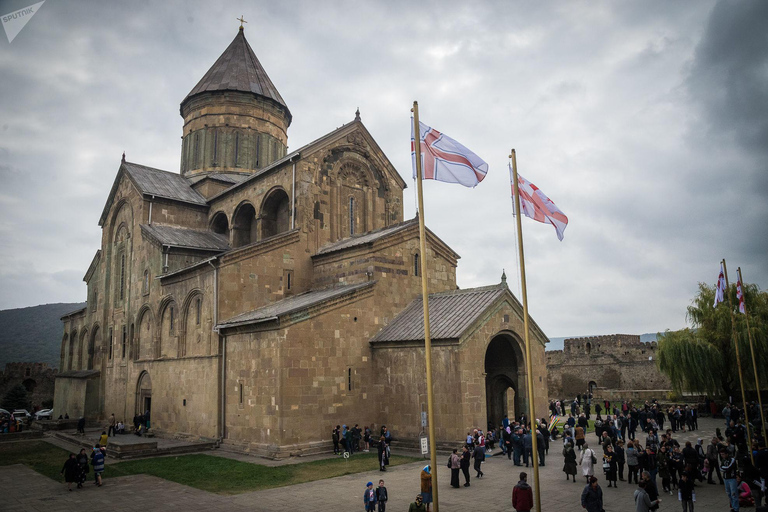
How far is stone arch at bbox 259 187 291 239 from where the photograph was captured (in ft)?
87.2

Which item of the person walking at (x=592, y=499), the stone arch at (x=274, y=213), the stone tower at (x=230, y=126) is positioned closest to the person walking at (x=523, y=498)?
the person walking at (x=592, y=499)

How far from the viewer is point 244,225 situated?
29203mm

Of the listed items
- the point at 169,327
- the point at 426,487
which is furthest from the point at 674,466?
the point at 169,327

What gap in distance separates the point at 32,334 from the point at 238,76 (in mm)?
89354

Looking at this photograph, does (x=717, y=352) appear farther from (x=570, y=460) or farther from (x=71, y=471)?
(x=71, y=471)

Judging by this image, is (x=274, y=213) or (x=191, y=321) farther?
(x=274, y=213)

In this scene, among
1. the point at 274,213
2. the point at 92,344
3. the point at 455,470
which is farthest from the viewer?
the point at 92,344

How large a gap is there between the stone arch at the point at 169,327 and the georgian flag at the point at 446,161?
58.2ft

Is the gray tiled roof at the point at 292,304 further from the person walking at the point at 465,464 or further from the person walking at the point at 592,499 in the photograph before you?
the person walking at the point at 592,499

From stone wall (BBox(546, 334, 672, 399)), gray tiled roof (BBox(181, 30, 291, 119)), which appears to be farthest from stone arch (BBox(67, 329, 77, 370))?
stone wall (BBox(546, 334, 672, 399))

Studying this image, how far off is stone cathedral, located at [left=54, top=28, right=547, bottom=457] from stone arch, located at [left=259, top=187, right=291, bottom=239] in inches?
3.1

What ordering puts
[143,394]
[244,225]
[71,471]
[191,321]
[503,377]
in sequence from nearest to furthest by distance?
[71,471]
[503,377]
[191,321]
[143,394]
[244,225]

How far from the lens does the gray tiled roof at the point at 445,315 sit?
19375 millimetres

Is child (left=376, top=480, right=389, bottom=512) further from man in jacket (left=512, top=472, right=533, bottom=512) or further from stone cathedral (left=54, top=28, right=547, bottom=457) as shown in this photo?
stone cathedral (left=54, top=28, right=547, bottom=457)
